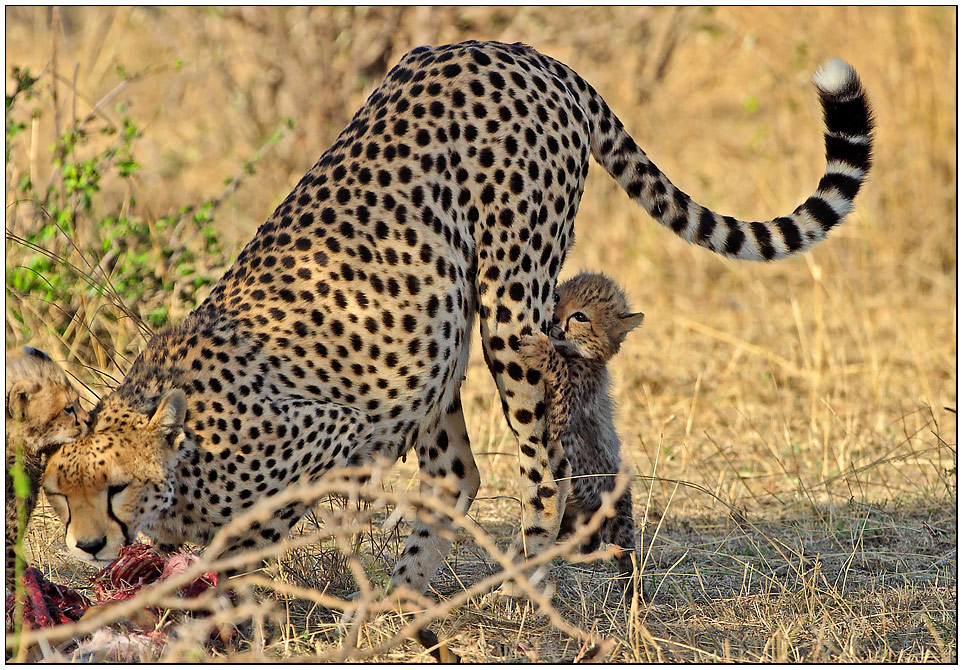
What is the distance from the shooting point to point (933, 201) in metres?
7.58

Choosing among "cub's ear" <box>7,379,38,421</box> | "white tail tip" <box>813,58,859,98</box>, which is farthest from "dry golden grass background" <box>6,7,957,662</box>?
"white tail tip" <box>813,58,859,98</box>

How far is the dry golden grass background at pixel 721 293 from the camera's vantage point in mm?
3531

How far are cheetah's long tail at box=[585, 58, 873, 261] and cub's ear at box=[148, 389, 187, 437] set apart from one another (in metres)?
1.73

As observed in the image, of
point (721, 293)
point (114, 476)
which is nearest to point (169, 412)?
point (114, 476)

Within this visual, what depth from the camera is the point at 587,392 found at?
13.2 ft

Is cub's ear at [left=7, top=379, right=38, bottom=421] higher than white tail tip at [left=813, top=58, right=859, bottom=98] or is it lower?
lower

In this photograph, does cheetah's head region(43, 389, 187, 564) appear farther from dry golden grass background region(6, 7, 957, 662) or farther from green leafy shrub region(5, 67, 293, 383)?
green leafy shrub region(5, 67, 293, 383)

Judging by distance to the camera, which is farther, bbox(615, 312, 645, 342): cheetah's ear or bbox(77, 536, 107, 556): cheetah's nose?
bbox(615, 312, 645, 342): cheetah's ear

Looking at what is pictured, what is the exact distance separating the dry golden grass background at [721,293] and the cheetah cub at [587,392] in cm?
19

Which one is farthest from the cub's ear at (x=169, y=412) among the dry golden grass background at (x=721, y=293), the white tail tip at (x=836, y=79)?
the white tail tip at (x=836, y=79)

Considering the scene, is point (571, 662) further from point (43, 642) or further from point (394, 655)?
point (43, 642)

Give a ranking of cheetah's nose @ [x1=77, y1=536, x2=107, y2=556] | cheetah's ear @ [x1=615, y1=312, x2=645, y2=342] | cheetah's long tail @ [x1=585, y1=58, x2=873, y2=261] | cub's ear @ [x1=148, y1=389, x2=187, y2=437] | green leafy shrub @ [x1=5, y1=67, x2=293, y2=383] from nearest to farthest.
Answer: cheetah's nose @ [x1=77, y1=536, x2=107, y2=556]
cub's ear @ [x1=148, y1=389, x2=187, y2=437]
cheetah's long tail @ [x1=585, y1=58, x2=873, y2=261]
cheetah's ear @ [x1=615, y1=312, x2=645, y2=342]
green leafy shrub @ [x1=5, y1=67, x2=293, y2=383]

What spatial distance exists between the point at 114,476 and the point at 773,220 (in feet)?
7.42

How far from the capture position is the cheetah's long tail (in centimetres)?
372
